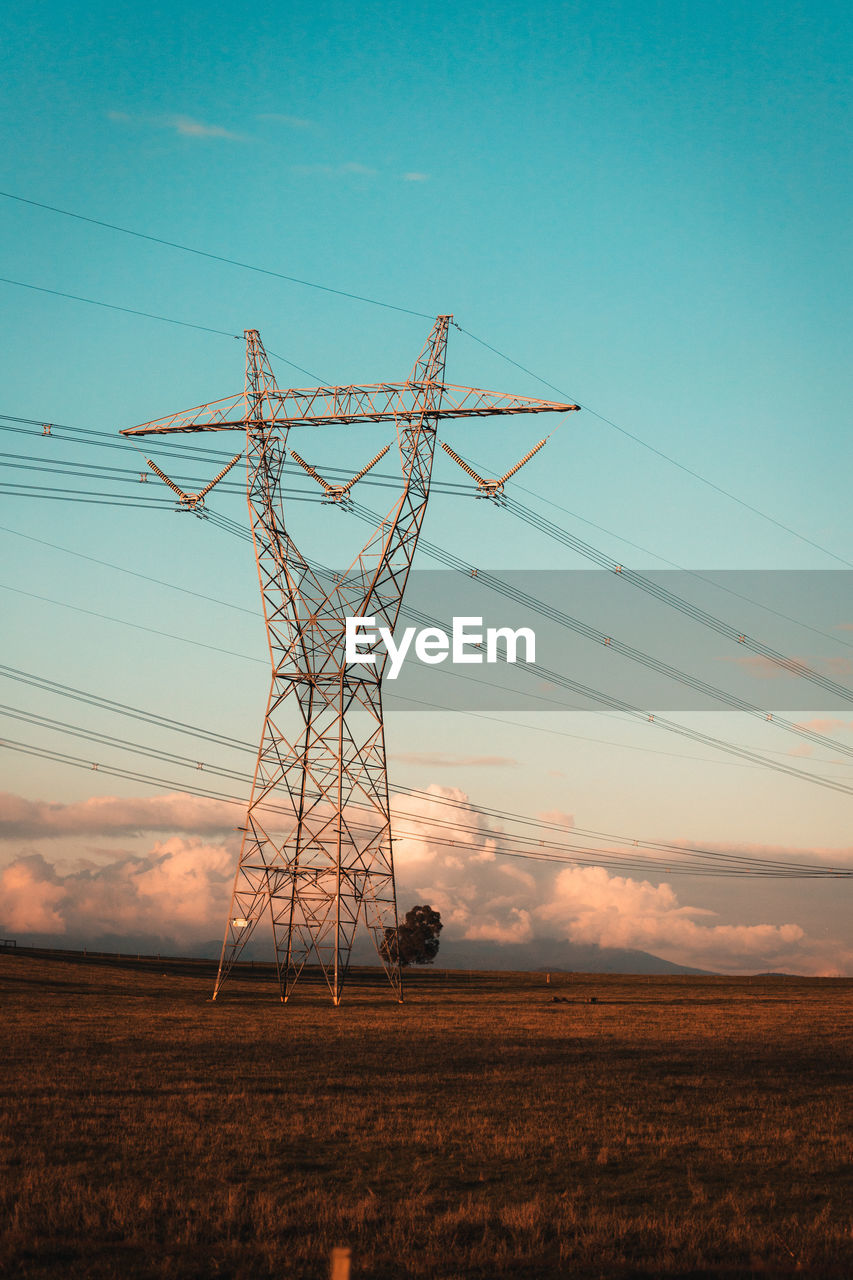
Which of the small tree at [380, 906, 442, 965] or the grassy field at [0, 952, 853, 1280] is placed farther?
the small tree at [380, 906, 442, 965]

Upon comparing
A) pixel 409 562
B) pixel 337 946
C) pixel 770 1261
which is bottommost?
pixel 770 1261

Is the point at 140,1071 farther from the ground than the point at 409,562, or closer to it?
closer to it

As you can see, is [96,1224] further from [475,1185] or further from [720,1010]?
[720,1010]

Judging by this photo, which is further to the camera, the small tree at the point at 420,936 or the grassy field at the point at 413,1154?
the small tree at the point at 420,936

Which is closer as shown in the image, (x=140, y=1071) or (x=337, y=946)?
(x=140, y=1071)

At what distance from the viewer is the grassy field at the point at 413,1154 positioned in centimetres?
1491

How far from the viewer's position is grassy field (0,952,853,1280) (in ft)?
48.9

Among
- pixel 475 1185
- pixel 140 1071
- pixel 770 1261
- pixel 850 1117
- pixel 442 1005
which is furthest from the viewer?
pixel 442 1005

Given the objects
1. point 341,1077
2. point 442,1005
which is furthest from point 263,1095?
point 442,1005

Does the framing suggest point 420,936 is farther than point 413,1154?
Yes

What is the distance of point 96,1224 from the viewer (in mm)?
15555

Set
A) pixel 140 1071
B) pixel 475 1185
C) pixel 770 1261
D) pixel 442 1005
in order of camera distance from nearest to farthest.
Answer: pixel 770 1261
pixel 475 1185
pixel 140 1071
pixel 442 1005

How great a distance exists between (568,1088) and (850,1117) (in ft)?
23.4

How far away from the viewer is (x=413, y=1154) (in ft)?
69.4
